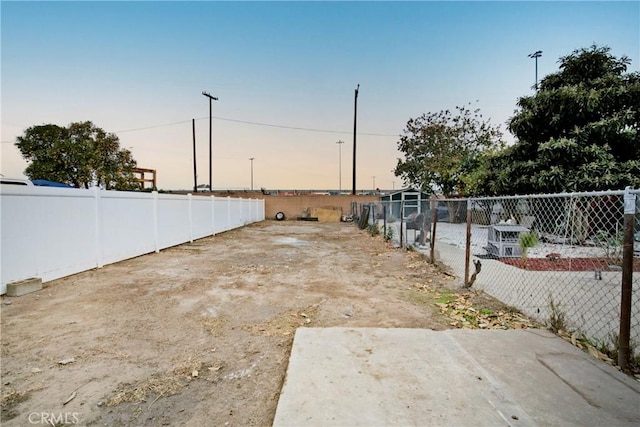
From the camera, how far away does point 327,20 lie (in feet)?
39.0

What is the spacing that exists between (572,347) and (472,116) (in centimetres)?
2404

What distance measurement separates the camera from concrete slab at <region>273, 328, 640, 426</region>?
1672 mm

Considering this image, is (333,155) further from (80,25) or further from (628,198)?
(628,198)

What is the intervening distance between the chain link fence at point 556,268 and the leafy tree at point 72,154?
21.2 m

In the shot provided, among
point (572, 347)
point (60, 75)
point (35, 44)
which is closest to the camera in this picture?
point (572, 347)

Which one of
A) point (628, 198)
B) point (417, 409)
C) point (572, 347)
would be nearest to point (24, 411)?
point (417, 409)

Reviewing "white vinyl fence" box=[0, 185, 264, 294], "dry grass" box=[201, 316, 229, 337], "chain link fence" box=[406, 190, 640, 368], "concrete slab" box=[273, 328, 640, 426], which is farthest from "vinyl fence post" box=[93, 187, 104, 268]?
"chain link fence" box=[406, 190, 640, 368]

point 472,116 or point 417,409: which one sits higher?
point 472,116

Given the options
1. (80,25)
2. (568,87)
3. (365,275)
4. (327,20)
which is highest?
(327,20)

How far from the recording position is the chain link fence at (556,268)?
3078mm

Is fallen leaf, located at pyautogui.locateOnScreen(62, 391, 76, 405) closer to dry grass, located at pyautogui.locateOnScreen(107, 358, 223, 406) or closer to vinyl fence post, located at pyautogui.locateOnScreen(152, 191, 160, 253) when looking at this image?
dry grass, located at pyautogui.locateOnScreen(107, 358, 223, 406)

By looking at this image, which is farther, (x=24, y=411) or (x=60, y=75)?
(x=60, y=75)

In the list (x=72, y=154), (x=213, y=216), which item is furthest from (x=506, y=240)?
(x=72, y=154)

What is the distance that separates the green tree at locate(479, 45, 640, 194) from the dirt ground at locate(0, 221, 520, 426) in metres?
6.66
